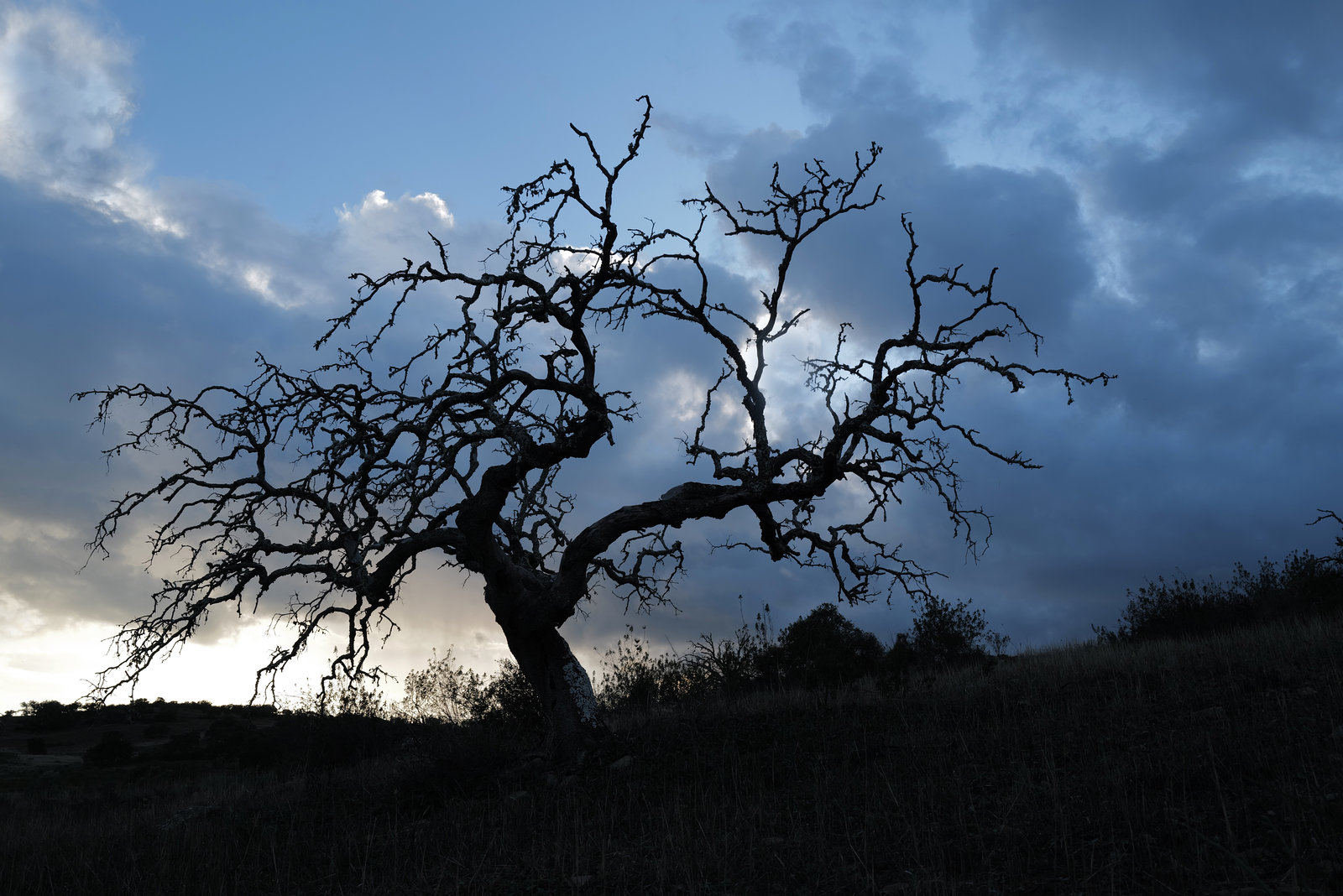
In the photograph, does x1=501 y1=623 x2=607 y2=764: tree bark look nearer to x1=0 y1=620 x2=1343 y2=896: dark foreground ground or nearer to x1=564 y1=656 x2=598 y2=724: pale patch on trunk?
x1=564 y1=656 x2=598 y2=724: pale patch on trunk

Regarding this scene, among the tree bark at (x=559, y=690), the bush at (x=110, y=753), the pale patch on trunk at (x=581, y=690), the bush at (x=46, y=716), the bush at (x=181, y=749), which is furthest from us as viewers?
the bush at (x=46, y=716)

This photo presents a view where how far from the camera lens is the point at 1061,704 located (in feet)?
39.1

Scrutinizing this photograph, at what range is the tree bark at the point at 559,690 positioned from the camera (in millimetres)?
12219

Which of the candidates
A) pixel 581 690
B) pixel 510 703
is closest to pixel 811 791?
pixel 581 690

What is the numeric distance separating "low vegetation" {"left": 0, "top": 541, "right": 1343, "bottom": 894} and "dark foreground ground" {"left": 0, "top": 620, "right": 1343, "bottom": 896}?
4 cm

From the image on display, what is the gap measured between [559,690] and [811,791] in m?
4.74

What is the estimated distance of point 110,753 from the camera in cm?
2662

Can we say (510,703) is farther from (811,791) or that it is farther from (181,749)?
(181,749)

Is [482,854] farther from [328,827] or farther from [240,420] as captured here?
[240,420]

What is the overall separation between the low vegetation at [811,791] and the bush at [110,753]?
25.6 ft

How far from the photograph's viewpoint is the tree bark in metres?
12.2

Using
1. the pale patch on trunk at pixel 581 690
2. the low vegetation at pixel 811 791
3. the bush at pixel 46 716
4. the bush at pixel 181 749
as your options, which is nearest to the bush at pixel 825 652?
the low vegetation at pixel 811 791

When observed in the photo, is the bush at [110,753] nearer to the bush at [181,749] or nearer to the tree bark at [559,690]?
the bush at [181,749]

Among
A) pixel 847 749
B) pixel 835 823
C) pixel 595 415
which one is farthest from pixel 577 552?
pixel 835 823
